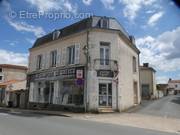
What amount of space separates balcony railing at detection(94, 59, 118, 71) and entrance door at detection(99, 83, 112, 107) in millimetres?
1377

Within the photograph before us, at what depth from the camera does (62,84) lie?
77.2 feet

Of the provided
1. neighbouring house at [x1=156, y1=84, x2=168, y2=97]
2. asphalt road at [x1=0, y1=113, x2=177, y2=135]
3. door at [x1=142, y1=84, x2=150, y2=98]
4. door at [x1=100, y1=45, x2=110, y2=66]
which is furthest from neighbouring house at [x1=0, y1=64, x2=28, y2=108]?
neighbouring house at [x1=156, y1=84, x2=168, y2=97]

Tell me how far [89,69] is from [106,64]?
158cm

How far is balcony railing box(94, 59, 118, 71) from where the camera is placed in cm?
2088

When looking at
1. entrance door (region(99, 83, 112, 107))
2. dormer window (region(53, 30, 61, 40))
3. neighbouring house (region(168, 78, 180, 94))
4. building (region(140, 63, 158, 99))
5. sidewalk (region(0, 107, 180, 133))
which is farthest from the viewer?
neighbouring house (region(168, 78, 180, 94))

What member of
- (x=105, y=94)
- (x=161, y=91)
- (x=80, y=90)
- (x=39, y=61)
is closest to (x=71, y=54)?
(x=80, y=90)

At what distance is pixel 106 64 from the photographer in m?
21.1

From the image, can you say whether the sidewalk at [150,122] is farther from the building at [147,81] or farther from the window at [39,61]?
the building at [147,81]

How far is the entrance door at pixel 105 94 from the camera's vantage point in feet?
67.1

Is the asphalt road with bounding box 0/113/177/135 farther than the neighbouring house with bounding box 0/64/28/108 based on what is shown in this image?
No

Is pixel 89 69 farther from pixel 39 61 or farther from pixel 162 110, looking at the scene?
pixel 39 61

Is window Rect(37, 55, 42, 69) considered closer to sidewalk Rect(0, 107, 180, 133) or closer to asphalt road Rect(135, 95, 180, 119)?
asphalt road Rect(135, 95, 180, 119)

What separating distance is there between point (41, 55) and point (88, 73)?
8.67 metres

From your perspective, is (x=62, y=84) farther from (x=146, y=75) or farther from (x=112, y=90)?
(x=146, y=75)
